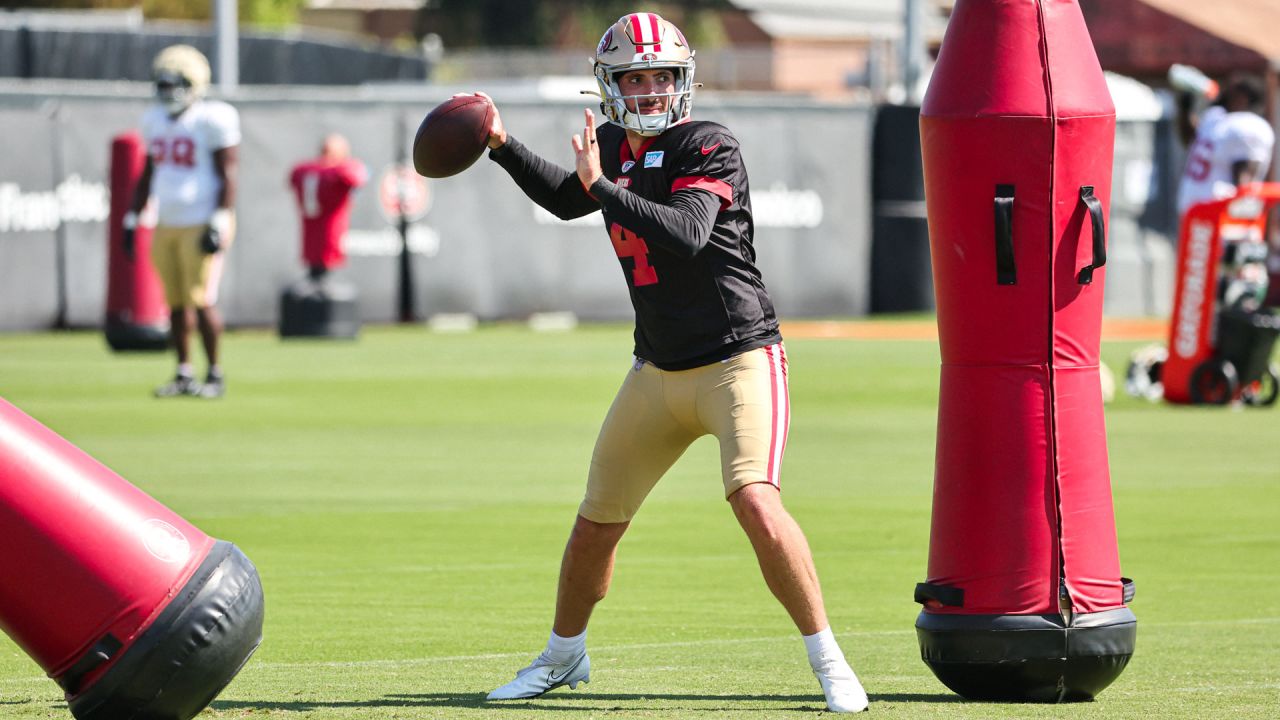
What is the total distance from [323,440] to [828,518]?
411cm

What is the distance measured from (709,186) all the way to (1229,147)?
941 centimetres

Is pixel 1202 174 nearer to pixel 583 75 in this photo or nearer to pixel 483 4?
pixel 583 75

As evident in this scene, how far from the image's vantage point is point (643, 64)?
647 cm

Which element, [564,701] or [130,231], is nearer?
[564,701]

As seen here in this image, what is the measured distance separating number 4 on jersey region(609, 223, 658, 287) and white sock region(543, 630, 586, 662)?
1060 millimetres

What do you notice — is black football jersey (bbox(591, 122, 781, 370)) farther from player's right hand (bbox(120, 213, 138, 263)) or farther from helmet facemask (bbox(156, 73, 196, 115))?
player's right hand (bbox(120, 213, 138, 263))

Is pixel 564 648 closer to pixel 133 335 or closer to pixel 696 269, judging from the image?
pixel 696 269

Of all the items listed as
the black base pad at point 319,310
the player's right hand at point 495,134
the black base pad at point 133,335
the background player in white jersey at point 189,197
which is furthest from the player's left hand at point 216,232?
the player's right hand at point 495,134

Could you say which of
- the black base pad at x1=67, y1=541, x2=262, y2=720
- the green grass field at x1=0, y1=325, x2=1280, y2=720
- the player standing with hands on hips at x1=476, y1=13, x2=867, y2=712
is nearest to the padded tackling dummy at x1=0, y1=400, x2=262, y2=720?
the black base pad at x1=67, y1=541, x2=262, y2=720

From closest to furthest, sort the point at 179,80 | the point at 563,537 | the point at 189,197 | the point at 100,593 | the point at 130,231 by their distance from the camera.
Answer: the point at 100,593 → the point at 563,537 → the point at 189,197 → the point at 179,80 → the point at 130,231

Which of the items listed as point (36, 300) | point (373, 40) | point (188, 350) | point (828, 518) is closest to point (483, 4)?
point (373, 40)

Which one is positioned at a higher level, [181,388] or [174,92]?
[174,92]

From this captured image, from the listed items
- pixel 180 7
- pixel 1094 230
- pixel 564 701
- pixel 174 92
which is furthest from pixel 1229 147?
pixel 180 7

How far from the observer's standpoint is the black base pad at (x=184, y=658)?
5602 mm
